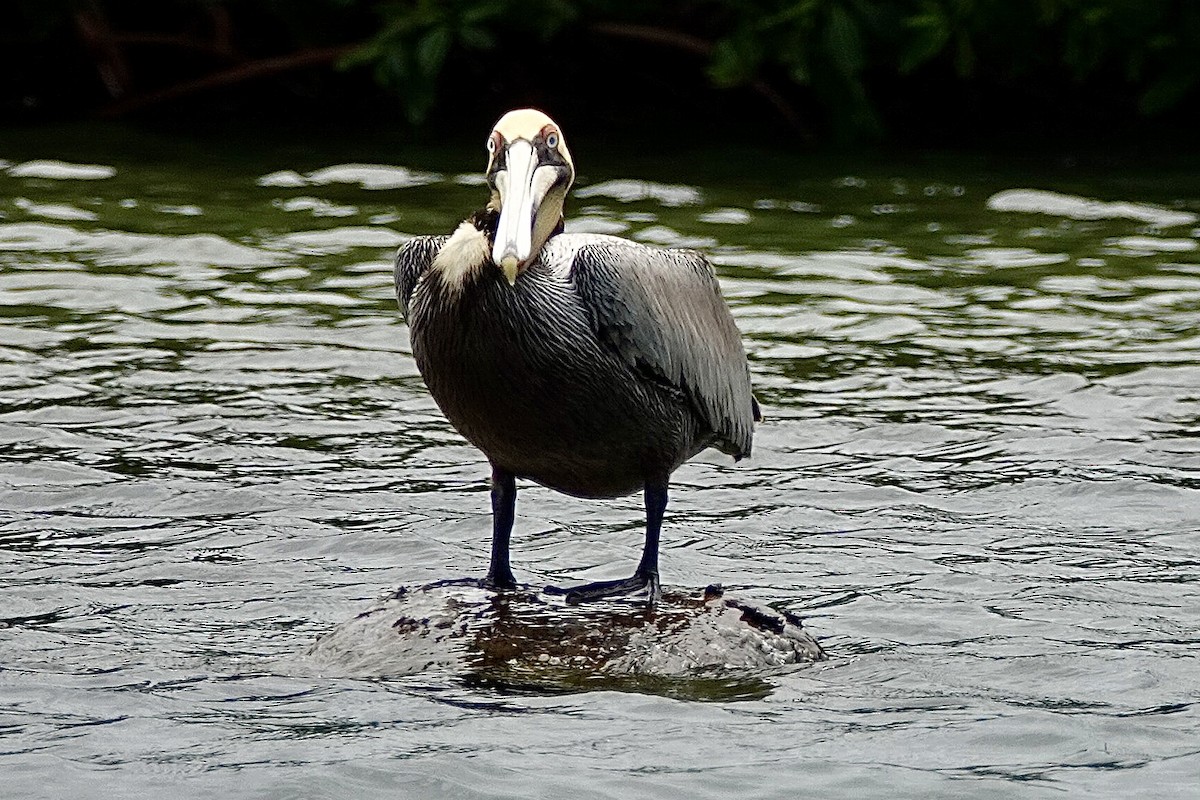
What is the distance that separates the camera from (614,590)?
16.1 ft

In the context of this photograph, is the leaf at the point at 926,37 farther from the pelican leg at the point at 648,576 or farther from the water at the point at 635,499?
the pelican leg at the point at 648,576

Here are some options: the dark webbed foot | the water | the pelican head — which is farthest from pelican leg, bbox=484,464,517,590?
the pelican head

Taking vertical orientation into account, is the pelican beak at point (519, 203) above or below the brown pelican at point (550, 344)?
above

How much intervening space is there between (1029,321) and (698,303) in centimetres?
402

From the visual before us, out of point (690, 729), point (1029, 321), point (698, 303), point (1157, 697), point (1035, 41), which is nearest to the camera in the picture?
point (690, 729)

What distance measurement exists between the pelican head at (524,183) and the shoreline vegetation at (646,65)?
7.26 metres

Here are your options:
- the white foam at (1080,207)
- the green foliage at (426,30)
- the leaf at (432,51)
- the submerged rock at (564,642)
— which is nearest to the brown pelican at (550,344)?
the submerged rock at (564,642)

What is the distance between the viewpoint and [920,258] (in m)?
9.95

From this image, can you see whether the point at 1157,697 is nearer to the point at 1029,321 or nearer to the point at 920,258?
the point at 1029,321

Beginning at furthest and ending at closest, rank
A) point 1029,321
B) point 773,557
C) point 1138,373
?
point 1029,321 → point 1138,373 → point 773,557

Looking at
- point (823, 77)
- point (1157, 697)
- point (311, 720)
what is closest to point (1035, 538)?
point (1157, 697)

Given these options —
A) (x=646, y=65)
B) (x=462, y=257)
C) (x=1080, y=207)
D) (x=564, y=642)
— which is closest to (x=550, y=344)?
(x=462, y=257)

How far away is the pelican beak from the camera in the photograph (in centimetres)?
418

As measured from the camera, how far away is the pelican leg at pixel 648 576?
4891 mm
